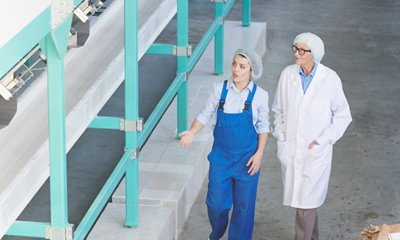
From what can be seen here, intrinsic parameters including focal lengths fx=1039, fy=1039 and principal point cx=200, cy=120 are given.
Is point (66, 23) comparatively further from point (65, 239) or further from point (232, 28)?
point (232, 28)

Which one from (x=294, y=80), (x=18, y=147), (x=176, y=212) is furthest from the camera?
(x=176, y=212)

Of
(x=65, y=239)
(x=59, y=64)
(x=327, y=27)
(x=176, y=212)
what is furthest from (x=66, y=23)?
(x=327, y=27)

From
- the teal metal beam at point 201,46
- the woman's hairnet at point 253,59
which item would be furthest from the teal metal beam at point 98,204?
the teal metal beam at point 201,46

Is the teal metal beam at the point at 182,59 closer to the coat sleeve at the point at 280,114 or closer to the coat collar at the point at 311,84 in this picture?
the coat sleeve at the point at 280,114

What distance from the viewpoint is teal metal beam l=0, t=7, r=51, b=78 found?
4.15 meters

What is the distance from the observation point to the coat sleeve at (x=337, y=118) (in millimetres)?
6625

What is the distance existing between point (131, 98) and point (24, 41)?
2481mm

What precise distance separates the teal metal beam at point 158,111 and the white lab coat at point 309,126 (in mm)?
895

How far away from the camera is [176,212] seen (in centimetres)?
741

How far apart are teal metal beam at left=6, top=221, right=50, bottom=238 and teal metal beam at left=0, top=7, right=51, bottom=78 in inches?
44.2

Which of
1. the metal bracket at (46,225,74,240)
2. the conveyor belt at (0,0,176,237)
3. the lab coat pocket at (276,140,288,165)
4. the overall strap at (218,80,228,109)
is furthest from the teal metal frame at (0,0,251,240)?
the lab coat pocket at (276,140,288,165)

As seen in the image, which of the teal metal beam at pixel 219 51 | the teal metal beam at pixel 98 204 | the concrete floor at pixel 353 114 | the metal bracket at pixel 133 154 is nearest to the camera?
the teal metal beam at pixel 98 204

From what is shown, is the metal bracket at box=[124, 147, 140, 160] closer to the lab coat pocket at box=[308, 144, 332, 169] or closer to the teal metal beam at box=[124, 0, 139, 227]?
the teal metal beam at box=[124, 0, 139, 227]

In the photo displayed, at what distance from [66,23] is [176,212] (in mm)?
2721
